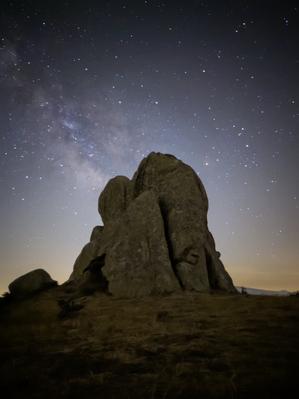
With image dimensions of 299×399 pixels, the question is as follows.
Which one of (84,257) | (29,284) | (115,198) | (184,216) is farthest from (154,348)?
(84,257)

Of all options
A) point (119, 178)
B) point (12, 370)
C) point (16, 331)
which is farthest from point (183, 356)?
point (119, 178)

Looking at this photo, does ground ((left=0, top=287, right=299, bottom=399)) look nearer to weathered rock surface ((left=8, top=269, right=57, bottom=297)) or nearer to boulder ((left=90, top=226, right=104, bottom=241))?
weathered rock surface ((left=8, top=269, right=57, bottom=297))

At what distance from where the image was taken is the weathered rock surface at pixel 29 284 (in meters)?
26.5

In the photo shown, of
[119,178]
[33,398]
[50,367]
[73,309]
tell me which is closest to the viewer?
[33,398]

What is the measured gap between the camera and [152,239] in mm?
24422

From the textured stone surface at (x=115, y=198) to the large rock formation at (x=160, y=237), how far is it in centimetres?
11

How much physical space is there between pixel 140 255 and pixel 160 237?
95.8 inches

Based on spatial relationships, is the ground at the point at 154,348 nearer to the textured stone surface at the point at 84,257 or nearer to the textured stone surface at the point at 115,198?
the textured stone surface at the point at 84,257

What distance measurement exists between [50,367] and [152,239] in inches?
560

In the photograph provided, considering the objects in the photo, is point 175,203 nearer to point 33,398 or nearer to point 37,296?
point 37,296

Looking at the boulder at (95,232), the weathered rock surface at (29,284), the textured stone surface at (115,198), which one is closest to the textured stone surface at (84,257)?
the boulder at (95,232)

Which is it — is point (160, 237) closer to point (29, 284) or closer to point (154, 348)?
point (29, 284)

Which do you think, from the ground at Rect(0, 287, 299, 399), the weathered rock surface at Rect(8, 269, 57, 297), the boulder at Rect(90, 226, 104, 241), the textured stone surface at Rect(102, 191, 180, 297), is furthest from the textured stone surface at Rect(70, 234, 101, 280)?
the ground at Rect(0, 287, 299, 399)

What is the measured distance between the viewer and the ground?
866 cm
